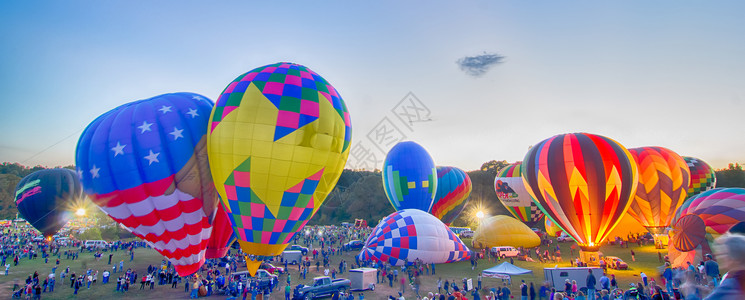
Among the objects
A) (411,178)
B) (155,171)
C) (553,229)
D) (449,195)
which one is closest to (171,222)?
(155,171)

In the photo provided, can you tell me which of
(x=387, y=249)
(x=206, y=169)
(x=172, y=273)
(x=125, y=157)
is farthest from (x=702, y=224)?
(x=172, y=273)

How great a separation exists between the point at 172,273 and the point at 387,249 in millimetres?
9954

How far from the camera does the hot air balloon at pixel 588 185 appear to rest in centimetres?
1648

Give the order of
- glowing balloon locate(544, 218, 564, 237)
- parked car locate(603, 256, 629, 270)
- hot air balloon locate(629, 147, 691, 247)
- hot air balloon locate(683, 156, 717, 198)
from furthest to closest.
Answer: hot air balloon locate(683, 156, 717, 198) → glowing balloon locate(544, 218, 564, 237) → hot air balloon locate(629, 147, 691, 247) → parked car locate(603, 256, 629, 270)

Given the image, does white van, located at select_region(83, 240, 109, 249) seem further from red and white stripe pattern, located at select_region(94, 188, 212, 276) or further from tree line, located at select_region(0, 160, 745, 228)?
tree line, located at select_region(0, 160, 745, 228)

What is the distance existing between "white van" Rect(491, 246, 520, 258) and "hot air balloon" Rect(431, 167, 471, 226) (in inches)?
394

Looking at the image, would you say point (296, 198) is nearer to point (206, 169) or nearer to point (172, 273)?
point (206, 169)

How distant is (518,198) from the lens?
30.4 metres

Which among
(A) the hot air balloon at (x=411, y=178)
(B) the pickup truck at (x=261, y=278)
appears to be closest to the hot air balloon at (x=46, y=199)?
(B) the pickup truck at (x=261, y=278)

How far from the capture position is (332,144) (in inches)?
473

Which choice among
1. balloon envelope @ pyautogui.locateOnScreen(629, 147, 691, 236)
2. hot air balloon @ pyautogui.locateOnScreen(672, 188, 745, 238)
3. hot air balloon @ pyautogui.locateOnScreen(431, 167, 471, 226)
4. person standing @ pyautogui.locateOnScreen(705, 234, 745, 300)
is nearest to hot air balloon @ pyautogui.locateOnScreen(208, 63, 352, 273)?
person standing @ pyautogui.locateOnScreen(705, 234, 745, 300)

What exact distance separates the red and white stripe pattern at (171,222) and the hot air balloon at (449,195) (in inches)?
868

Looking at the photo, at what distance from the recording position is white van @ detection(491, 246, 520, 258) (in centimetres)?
2159

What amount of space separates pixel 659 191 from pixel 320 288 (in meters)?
23.0
